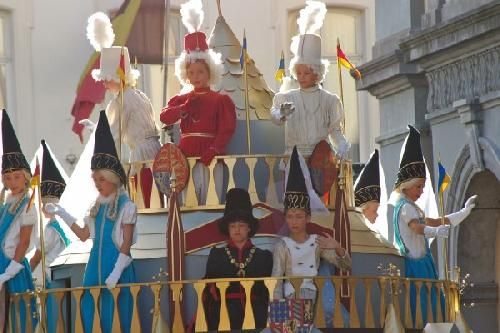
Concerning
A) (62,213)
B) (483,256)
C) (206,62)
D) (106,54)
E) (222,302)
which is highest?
(106,54)

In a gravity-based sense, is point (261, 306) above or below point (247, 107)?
below

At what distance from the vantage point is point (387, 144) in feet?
114

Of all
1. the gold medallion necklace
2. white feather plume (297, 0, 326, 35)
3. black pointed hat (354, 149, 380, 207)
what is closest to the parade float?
the gold medallion necklace

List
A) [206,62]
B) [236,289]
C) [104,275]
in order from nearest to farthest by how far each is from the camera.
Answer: [236,289] < [104,275] < [206,62]

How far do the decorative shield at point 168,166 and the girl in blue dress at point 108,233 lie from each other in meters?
0.30

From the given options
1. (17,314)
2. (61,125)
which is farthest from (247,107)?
(61,125)

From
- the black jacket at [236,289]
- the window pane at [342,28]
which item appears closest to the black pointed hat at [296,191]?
the black jacket at [236,289]

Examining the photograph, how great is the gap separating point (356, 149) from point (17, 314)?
2284cm

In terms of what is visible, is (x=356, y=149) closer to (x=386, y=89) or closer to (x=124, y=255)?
(x=386, y=89)

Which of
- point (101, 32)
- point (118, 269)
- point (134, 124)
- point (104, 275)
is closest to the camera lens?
point (118, 269)

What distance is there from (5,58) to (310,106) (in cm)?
2226

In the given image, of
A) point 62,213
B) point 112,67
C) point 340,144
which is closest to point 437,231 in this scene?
point 340,144

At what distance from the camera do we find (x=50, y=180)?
21.6 metres

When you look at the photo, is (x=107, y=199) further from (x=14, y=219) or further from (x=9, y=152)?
(x=9, y=152)
